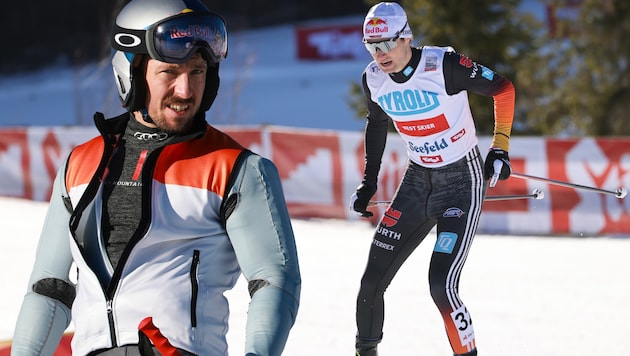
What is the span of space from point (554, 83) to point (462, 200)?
598 inches

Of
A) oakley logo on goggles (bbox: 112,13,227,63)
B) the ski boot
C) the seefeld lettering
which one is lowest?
the ski boot

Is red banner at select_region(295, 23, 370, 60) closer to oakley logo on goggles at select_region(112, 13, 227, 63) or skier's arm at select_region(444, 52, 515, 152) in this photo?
skier's arm at select_region(444, 52, 515, 152)

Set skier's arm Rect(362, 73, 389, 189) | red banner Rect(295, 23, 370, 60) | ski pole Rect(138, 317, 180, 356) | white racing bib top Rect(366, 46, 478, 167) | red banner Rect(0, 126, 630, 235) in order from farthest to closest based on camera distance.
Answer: red banner Rect(295, 23, 370, 60) → red banner Rect(0, 126, 630, 235) → skier's arm Rect(362, 73, 389, 189) → white racing bib top Rect(366, 46, 478, 167) → ski pole Rect(138, 317, 180, 356)

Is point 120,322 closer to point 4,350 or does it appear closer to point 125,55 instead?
point 125,55

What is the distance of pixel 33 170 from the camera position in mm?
13922

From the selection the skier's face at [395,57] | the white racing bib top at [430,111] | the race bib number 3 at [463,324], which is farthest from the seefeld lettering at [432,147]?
the race bib number 3 at [463,324]

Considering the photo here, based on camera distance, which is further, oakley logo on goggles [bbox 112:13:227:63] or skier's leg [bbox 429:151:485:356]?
skier's leg [bbox 429:151:485:356]

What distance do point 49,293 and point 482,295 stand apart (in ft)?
19.2

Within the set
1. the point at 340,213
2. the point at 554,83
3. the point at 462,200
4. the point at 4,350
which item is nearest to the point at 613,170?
the point at 340,213

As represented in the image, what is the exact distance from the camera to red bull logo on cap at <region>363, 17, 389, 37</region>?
5.19 m

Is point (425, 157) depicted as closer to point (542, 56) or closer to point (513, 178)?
point (513, 178)

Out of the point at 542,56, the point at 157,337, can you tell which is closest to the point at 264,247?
the point at 157,337

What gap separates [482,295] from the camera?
7945 millimetres

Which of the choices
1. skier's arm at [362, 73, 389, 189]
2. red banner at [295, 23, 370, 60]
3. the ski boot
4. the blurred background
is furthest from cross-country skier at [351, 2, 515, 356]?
red banner at [295, 23, 370, 60]
